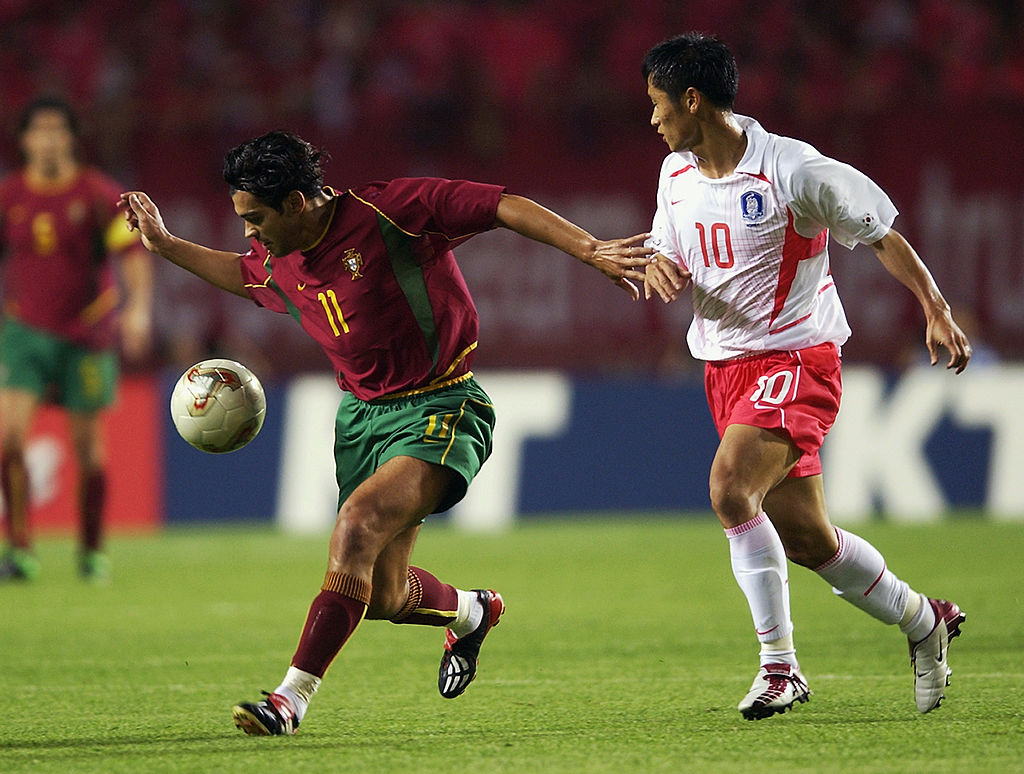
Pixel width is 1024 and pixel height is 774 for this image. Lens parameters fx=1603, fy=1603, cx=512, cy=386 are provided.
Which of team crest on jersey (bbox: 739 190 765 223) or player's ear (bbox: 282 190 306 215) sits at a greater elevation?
team crest on jersey (bbox: 739 190 765 223)

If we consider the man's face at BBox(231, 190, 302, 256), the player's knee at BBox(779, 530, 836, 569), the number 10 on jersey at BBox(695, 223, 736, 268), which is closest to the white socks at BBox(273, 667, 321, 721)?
the man's face at BBox(231, 190, 302, 256)

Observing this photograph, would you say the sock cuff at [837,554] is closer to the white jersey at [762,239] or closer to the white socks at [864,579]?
the white socks at [864,579]

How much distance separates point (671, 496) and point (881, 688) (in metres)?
7.91

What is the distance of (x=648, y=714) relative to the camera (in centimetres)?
496

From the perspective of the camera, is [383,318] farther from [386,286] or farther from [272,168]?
[272,168]

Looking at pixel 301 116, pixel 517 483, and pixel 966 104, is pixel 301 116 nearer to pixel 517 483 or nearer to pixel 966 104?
pixel 517 483

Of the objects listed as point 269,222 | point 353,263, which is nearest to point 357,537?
point 353,263

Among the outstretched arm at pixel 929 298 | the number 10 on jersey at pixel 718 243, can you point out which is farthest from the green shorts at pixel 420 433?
the outstretched arm at pixel 929 298

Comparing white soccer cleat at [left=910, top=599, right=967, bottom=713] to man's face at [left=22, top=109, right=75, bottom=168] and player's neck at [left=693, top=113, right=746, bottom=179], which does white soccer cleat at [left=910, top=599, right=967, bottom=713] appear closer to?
player's neck at [left=693, top=113, right=746, bottom=179]

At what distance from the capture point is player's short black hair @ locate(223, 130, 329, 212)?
189 inches

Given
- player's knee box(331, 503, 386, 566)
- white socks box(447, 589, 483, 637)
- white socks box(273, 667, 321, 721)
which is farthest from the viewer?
white socks box(447, 589, 483, 637)

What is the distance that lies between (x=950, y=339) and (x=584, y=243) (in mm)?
1129

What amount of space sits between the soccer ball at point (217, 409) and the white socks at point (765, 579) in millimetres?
1632

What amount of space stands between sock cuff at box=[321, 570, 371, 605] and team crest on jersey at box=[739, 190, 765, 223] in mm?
1663
